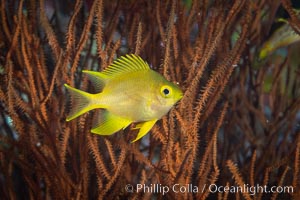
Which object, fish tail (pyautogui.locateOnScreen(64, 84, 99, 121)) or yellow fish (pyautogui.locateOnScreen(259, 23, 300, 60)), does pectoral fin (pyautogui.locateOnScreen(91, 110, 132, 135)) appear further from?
yellow fish (pyautogui.locateOnScreen(259, 23, 300, 60))

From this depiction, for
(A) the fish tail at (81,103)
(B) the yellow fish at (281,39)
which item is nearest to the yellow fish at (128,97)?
(A) the fish tail at (81,103)

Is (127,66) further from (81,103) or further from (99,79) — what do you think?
(81,103)

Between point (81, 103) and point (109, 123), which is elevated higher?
point (81, 103)

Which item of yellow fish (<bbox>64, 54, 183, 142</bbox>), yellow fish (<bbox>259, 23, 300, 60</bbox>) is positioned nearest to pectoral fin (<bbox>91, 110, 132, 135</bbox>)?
yellow fish (<bbox>64, 54, 183, 142</bbox>)

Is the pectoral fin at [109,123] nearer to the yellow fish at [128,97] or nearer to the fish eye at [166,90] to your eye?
the yellow fish at [128,97]

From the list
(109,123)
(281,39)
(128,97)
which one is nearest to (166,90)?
(128,97)

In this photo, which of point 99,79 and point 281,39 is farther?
point 281,39
